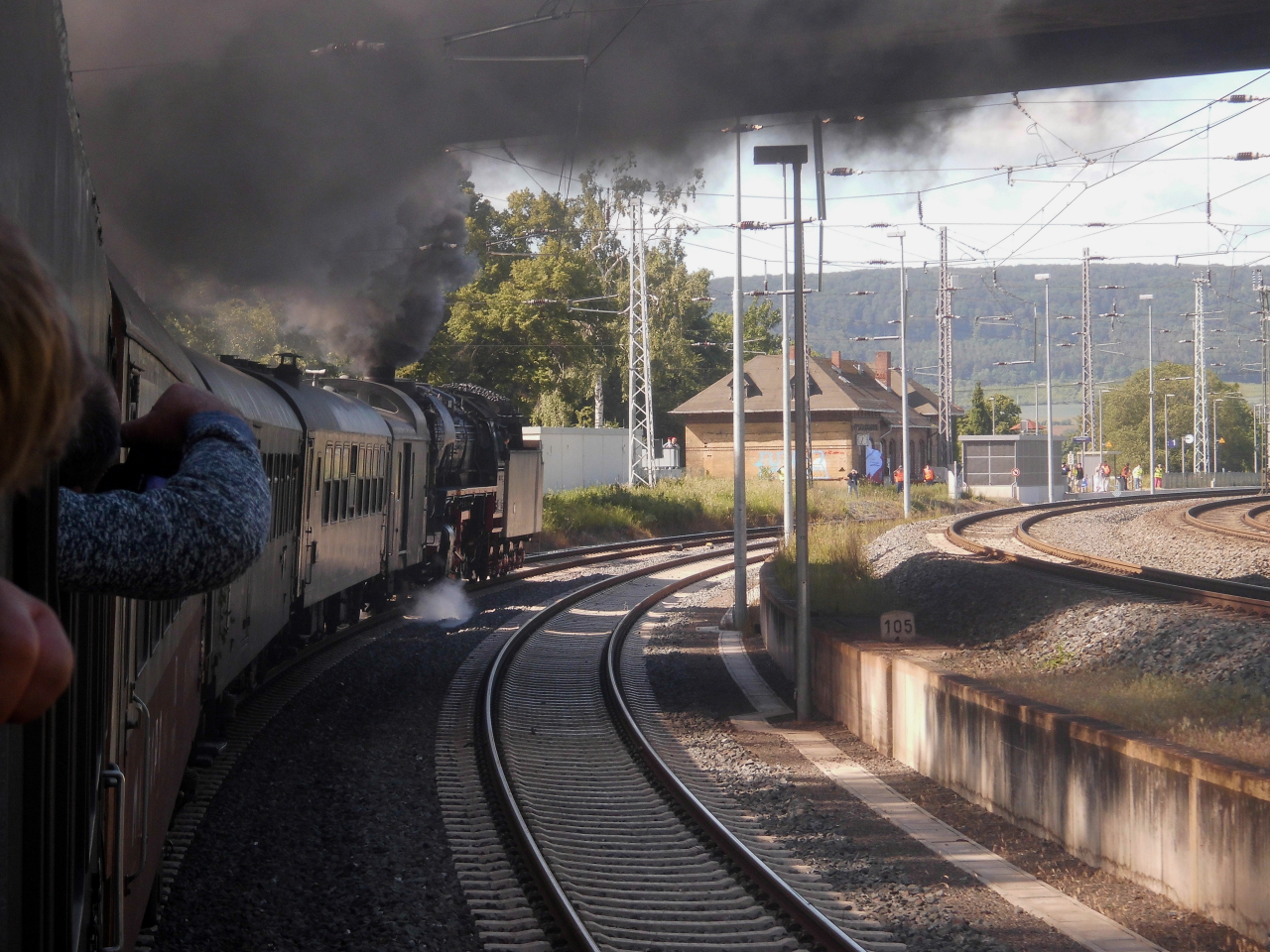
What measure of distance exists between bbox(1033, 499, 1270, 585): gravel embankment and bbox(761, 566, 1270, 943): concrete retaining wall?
8.00m

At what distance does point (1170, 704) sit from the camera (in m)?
8.02

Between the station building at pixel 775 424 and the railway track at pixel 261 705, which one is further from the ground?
the station building at pixel 775 424

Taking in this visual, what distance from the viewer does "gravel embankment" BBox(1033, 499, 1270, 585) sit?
17766mm

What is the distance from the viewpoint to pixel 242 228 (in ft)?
42.4

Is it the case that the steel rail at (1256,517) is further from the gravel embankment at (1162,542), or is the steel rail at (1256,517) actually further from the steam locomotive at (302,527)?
the steam locomotive at (302,527)

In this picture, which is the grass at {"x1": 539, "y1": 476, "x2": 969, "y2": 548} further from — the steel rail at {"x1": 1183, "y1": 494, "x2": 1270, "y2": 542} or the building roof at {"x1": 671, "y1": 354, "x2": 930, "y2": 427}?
A: the building roof at {"x1": 671, "y1": 354, "x2": 930, "y2": 427}

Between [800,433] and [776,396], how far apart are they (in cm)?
4815

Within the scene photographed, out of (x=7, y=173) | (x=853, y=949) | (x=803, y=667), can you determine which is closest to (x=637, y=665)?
(x=803, y=667)

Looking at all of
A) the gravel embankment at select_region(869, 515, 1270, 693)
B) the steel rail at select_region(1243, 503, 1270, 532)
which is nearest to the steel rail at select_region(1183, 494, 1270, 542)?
the steel rail at select_region(1243, 503, 1270, 532)

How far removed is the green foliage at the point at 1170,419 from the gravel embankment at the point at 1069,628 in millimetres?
99126

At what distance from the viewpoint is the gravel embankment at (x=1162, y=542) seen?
17.8 metres

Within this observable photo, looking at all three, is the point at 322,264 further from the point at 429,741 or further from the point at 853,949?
the point at 853,949

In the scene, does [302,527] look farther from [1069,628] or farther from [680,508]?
[680,508]

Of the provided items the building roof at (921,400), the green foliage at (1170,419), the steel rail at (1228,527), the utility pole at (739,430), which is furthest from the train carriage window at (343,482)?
the green foliage at (1170,419)
